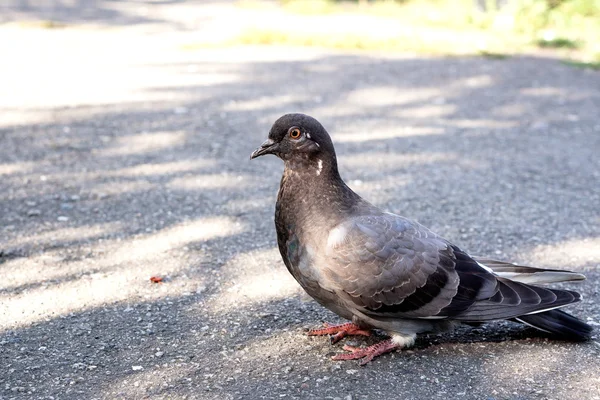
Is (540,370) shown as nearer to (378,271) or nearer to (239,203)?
(378,271)

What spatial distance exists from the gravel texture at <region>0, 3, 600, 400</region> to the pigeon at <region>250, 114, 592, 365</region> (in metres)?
0.19

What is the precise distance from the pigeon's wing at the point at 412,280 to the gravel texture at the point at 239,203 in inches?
10.8

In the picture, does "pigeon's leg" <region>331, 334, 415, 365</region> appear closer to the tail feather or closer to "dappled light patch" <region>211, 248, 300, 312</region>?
the tail feather

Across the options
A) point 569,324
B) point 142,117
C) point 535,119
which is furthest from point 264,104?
point 569,324

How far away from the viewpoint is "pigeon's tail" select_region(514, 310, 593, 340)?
370cm

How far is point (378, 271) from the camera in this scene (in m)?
3.52

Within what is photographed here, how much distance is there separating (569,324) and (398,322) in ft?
2.98

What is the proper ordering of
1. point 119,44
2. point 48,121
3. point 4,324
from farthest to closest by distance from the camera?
point 119,44 → point 48,121 → point 4,324

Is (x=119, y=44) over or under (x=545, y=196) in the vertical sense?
over

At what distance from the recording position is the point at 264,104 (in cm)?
845

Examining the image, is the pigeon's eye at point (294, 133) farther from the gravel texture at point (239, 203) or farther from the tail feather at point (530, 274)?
the tail feather at point (530, 274)

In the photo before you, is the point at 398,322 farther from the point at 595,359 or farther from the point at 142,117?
the point at 142,117

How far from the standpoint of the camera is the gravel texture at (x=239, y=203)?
3547mm

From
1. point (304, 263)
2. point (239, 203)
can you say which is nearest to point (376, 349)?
point (304, 263)
